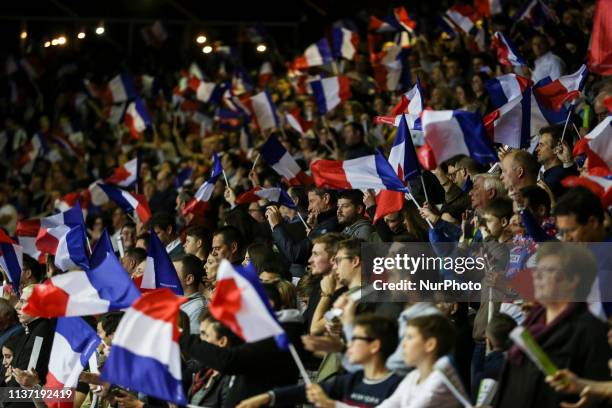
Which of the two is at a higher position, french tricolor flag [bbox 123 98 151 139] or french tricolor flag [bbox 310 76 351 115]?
french tricolor flag [bbox 310 76 351 115]

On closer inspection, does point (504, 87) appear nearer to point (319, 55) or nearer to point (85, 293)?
point (85, 293)

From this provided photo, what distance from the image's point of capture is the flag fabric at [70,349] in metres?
8.31

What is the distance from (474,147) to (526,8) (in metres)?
8.01

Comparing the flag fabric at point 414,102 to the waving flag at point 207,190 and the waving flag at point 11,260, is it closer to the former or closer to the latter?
the waving flag at point 207,190

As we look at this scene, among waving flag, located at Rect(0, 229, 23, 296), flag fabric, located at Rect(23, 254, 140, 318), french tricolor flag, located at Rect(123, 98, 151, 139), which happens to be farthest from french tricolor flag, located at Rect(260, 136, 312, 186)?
Answer: french tricolor flag, located at Rect(123, 98, 151, 139)

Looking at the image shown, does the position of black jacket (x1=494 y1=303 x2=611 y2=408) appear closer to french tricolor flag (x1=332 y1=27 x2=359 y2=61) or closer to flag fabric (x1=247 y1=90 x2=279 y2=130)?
flag fabric (x1=247 y1=90 x2=279 y2=130)

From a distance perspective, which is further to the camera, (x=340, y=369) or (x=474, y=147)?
(x=474, y=147)

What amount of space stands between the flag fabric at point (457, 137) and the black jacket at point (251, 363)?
1.54 metres

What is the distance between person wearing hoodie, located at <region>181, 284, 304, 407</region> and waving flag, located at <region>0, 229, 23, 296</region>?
4396mm

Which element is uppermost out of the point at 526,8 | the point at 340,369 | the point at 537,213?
the point at 526,8

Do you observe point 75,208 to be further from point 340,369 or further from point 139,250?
point 340,369

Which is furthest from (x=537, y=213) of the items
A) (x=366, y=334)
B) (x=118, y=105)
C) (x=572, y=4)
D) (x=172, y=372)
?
(x=118, y=105)

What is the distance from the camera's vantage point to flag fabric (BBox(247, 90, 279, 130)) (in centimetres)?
1530

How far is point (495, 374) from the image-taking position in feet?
20.9
